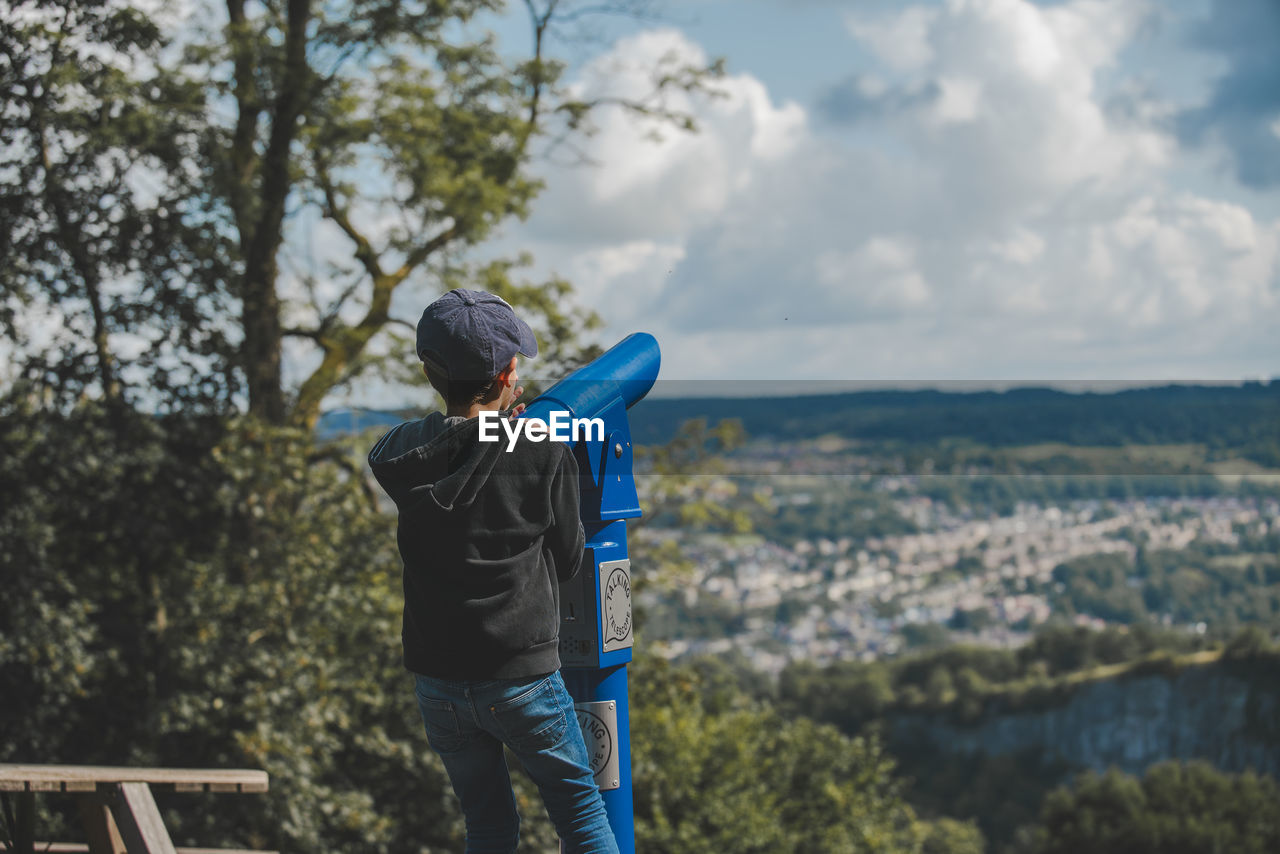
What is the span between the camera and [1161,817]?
1309 inches

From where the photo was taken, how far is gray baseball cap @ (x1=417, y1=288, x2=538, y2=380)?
188 centimetres

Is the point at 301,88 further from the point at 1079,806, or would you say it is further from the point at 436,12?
the point at 1079,806

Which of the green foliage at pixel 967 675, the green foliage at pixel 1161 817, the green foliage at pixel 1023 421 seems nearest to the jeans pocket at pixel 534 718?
the green foliage at pixel 1023 421

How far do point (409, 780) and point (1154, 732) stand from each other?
4020 cm

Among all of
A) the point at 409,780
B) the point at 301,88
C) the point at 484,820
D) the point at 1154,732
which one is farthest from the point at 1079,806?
the point at 484,820

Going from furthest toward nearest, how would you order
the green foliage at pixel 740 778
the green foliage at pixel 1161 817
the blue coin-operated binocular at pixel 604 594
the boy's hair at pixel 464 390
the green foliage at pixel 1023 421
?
1. the green foliage at pixel 1161 817
2. the green foliage at pixel 740 778
3. the green foliage at pixel 1023 421
4. the blue coin-operated binocular at pixel 604 594
5. the boy's hair at pixel 464 390

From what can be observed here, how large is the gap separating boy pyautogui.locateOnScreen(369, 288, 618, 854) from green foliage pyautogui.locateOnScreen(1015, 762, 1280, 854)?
116 feet

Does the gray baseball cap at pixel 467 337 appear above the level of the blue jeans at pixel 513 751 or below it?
above

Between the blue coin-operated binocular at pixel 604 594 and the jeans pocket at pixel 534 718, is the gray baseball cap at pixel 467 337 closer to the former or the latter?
the blue coin-operated binocular at pixel 604 594

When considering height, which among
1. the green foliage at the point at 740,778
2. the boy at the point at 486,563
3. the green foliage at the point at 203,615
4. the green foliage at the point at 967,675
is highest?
the boy at the point at 486,563

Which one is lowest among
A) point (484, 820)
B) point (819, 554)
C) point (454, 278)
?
point (819, 554)

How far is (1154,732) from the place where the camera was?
42.2 meters

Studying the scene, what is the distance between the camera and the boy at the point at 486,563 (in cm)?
183

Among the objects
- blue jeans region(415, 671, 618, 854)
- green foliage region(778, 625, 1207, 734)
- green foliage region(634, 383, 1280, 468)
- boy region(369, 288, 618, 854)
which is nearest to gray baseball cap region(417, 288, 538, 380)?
boy region(369, 288, 618, 854)
